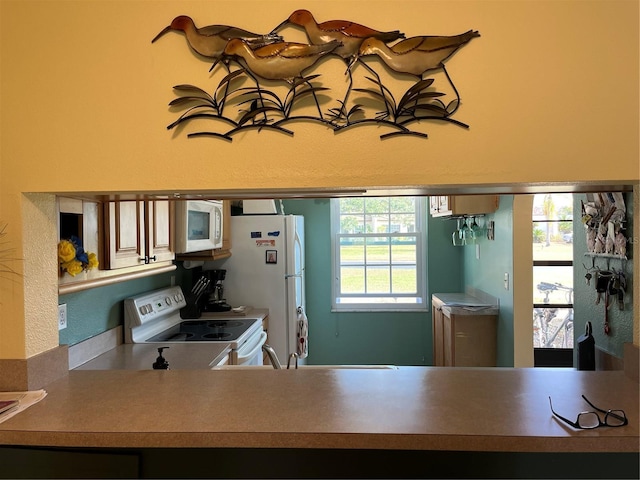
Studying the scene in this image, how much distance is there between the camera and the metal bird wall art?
1.21 metres

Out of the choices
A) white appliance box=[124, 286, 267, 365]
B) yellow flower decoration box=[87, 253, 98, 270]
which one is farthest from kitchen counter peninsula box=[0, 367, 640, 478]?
white appliance box=[124, 286, 267, 365]

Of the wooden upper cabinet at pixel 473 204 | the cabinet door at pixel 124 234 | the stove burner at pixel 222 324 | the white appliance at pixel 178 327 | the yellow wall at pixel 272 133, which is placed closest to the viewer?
the yellow wall at pixel 272 133

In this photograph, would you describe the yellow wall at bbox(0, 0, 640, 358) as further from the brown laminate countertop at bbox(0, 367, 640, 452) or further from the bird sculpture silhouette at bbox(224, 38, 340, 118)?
the brown laminate countertop at bbox(0, 367, 640, 452)

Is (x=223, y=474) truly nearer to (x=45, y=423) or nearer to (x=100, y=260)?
(x=45, y=423)

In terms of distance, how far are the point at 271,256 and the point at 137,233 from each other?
5.54 ft

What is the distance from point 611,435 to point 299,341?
3017mm

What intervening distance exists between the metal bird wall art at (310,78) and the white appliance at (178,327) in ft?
5.46

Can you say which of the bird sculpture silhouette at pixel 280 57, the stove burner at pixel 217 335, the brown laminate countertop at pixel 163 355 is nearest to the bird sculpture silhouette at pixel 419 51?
the bird sculpture silhouette at pixel 280 57

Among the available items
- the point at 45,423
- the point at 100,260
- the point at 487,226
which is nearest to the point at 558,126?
the point at 45,423

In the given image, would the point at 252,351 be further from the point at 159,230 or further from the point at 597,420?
the point at 597,420

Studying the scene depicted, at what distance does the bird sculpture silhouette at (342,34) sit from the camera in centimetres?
122

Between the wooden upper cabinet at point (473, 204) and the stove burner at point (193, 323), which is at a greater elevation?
the wooden upper cabinet at point (473, 204)

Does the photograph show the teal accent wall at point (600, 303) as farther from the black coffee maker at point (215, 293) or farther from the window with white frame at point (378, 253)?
the window with white frame at point (378, 253)

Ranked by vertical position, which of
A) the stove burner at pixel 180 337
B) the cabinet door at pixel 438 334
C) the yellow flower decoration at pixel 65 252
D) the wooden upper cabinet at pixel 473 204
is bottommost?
the cabinet door at pixel 438 334
